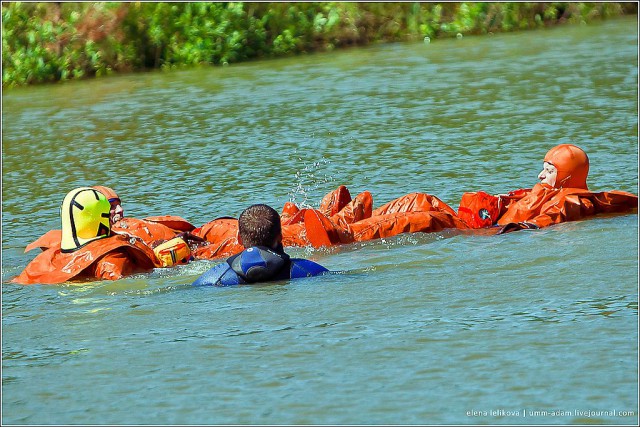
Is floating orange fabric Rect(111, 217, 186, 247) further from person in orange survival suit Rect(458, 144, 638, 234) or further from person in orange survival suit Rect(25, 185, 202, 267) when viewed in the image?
person in orange survival suit Rect(458, 144, 638, 234)

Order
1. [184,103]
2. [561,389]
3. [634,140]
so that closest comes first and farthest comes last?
[561,389]
[634,140]
[184,103]

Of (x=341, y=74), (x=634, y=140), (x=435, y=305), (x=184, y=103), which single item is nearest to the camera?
(x=435, y=305)

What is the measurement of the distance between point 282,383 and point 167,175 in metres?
8.42

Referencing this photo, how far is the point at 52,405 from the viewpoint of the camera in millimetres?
6488

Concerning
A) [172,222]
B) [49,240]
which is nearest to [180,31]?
[172,222]

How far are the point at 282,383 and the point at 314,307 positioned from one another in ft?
4.99

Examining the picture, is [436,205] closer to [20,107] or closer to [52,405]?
[52,405]

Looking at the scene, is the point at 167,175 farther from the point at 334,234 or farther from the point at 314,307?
the point at 314,307

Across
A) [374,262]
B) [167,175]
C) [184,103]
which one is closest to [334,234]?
[374,262]

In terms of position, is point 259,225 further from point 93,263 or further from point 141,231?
point 141,231

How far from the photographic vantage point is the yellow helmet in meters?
9.23

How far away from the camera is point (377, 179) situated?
1338 cm

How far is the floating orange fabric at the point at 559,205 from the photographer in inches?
403

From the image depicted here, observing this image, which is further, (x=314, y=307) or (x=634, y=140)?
(x=634, y=140)
